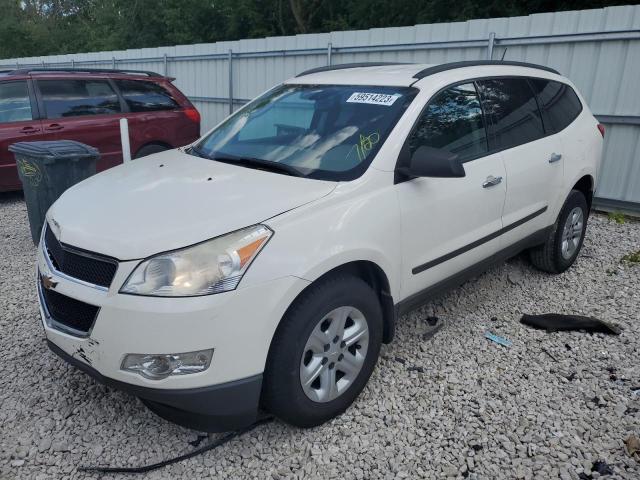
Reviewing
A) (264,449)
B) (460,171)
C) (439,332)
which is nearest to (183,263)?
(264,449)

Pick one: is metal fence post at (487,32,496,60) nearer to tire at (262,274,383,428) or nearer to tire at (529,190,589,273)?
tire at (529,190,589,273)

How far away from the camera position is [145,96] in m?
7.61

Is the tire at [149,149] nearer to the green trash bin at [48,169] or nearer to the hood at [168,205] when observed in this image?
the green trash bin at [48,169]

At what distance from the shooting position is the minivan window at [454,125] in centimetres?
315

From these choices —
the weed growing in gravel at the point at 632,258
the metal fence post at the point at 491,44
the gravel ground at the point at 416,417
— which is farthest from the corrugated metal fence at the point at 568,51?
the gravel ground at the point at 416,417

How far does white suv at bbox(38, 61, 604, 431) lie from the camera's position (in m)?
2.21

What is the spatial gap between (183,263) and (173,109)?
6.19 meters

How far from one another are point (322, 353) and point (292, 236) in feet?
2.02

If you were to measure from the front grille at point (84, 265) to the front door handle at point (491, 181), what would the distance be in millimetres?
2329

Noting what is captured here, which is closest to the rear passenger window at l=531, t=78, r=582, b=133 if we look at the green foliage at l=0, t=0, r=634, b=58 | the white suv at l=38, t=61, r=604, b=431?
the white suv at l=38, t=61, r=604, b=431

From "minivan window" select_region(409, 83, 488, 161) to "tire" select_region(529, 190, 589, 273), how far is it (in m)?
1.44

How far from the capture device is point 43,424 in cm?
270

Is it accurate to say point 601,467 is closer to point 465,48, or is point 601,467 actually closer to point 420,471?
point 420,471

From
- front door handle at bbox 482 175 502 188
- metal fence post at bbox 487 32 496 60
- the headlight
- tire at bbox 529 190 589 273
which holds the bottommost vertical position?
tire at bbox 529 190 589 273
